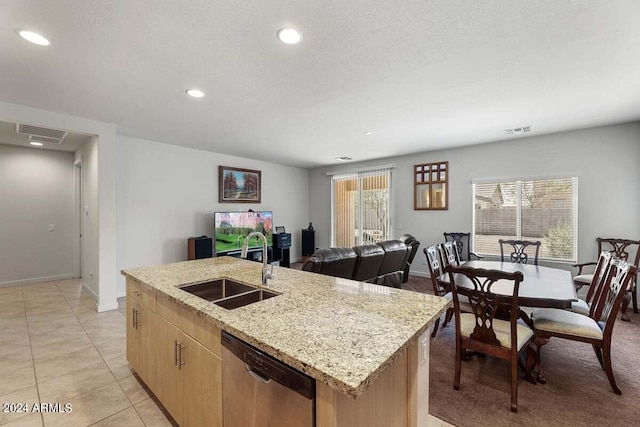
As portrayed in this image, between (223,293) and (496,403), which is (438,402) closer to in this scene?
(496,403)

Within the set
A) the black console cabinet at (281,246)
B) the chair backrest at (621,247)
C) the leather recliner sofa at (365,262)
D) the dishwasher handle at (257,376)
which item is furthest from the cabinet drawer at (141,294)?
the chair backrest at (621,247)

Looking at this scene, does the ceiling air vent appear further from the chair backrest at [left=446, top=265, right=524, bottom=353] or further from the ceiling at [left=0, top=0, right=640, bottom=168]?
the chair backrest at [left=446, top=265, right=524, bottom=353]

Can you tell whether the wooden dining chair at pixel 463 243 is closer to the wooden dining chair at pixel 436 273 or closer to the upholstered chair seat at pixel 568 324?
the wooden dining chair at pixel 436 273

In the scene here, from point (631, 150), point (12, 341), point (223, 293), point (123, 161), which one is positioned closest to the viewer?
point (223, 293)

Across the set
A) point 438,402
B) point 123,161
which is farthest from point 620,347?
point 123,161

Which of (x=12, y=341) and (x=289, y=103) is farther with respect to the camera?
(x=289, y=103)

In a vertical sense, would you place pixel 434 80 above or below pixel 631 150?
above

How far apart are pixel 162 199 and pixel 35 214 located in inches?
97.2

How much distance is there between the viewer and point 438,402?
2021mm

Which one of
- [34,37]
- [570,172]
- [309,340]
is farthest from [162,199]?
[570,172]

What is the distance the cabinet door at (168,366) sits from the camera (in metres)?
1.63

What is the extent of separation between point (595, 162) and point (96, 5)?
6.04 m

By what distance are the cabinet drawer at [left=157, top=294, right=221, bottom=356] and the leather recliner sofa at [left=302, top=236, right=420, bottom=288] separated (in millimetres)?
1538

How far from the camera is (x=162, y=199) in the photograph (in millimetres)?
5043
